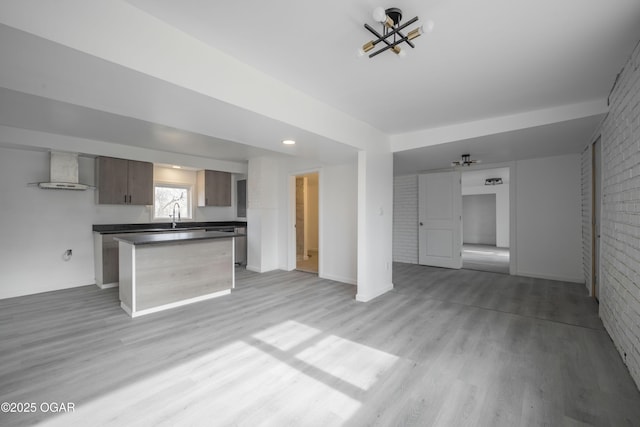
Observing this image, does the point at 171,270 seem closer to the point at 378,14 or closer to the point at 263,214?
the point at 263,214

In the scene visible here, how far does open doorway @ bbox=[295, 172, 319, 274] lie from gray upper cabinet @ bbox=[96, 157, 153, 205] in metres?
3.10

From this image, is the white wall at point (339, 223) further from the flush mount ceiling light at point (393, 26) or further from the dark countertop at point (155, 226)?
the flush mount ceiling light at point (393, 26)

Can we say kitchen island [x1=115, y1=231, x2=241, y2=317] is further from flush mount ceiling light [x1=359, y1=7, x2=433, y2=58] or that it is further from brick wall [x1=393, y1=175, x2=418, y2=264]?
brick wall [x1=393, y1=175, x2=418, y2=264]

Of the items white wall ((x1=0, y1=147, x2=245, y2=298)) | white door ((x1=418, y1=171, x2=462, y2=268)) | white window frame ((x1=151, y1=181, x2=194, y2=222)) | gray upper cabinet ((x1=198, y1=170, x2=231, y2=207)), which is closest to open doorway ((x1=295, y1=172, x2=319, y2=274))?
gray upper cabinet ((x1=198, y1=170, x2=231, y2=207))

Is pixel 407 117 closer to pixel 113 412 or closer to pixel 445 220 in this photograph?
pixel 445 220

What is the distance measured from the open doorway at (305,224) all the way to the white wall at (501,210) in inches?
265

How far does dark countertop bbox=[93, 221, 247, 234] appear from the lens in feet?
16.1

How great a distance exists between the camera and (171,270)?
12.2ft

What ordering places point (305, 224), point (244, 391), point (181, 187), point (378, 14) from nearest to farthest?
point (378, 14) → point (244, 391) → point (181, 187) → point (305, 224)

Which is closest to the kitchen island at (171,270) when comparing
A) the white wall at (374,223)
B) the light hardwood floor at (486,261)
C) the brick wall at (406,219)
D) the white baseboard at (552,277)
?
the white wall at (374,223)

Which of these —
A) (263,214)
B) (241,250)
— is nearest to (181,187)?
(241,250)

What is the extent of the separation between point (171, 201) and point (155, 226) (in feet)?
2.57

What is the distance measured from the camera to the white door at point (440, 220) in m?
6.32

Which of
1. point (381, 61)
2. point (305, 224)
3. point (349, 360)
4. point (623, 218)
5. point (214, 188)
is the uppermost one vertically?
point (381, 61)
